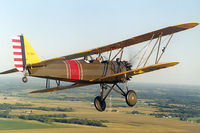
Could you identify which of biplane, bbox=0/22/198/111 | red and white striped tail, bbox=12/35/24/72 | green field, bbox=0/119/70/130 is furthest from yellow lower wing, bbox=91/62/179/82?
green field, bbox=0/119/70/130

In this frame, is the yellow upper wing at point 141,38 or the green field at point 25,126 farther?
the green field at point 25,126

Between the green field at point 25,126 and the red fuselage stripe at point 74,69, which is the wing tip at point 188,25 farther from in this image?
the green field at point 25,126

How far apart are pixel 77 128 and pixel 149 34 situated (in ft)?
269

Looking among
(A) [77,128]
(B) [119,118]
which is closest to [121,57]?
(A) [77,128]

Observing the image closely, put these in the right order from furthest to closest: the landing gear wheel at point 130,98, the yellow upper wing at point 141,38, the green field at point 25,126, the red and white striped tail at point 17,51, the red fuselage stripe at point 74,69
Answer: the green field at point 25,126, the landing gear wheel at point 130,98, the yellow upper wing at point 141,38, the red fuselage stripe at point 74,69, the red and white striped tail at point 17,51

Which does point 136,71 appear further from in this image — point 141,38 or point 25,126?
point 25,126

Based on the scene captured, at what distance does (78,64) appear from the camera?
1370 cm

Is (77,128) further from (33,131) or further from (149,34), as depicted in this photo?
(149,34)

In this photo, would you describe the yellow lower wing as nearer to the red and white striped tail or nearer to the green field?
the red and white striped tail

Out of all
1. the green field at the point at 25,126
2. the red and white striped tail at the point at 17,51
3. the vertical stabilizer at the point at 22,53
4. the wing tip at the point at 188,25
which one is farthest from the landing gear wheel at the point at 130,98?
the green field at the point at 25,126

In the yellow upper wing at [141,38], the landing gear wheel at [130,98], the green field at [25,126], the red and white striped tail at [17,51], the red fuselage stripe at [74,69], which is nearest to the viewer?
the red and white striped tail at [17,51]

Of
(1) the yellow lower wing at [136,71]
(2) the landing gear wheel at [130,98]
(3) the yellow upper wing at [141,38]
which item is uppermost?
(3) the yellow upper wing at [141,38]

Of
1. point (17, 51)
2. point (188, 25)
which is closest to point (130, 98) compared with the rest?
point (188, 25)

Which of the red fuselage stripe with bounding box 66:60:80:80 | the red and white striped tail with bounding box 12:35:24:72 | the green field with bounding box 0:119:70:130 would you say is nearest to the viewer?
the red and white striped tail with bounding box 12:35:24:72
